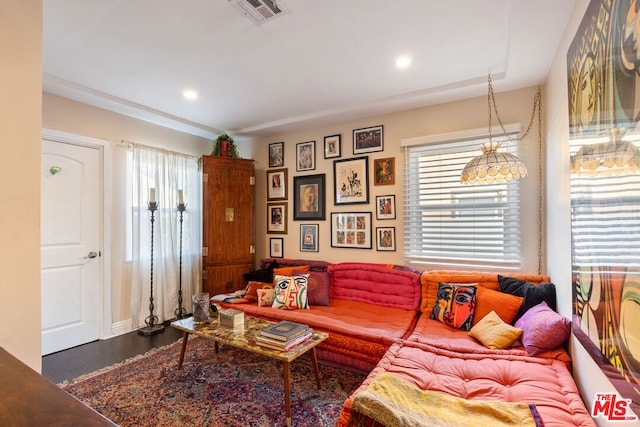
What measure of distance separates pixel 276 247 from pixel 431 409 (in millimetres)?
3076

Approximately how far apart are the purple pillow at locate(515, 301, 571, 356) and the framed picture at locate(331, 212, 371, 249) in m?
1.73

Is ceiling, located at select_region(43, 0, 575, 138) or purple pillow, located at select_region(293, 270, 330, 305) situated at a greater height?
ceiling, located at select_region(43, 0, 575, 138)

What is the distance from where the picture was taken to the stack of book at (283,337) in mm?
1950

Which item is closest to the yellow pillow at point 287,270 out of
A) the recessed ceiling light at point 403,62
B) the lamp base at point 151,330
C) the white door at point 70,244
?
the lamp base at point 151,330

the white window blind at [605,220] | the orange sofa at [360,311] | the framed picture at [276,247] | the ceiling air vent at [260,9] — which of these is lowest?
the orange sofa at [360,311]

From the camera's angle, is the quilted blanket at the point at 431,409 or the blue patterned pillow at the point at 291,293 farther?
the blue patterned pillow at the point at 291,293

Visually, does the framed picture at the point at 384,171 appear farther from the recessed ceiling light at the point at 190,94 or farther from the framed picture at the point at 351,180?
the recessed ceiling light at the point at 190,94

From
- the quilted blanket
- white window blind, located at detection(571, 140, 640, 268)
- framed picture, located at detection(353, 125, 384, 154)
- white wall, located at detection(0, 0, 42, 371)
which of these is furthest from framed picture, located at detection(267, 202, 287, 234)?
white window blind, located at detection(571, 140, 640, 268)

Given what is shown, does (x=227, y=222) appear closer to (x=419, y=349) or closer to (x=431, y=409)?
(x=419, y=349)

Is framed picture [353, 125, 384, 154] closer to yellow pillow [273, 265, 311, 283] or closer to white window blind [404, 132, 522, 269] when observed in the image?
white window blind [404, 132, 522, 269]

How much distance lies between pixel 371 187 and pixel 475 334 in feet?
5.99

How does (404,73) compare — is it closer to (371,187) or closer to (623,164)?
(371,187)

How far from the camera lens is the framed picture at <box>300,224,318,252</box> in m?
3.82

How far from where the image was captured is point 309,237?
3.87m
